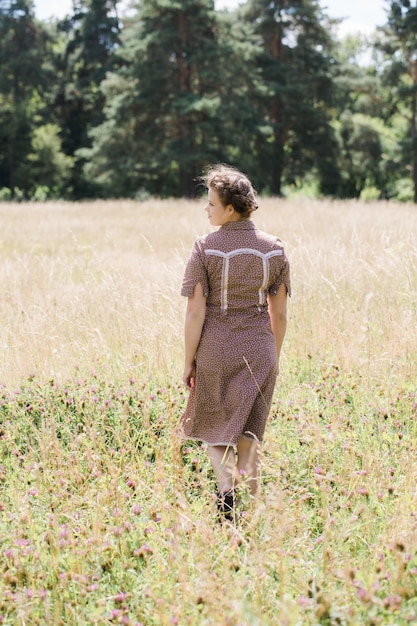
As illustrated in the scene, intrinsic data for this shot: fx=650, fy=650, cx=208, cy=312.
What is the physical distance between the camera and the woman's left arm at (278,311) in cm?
323

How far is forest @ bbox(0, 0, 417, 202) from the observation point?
26094 mm

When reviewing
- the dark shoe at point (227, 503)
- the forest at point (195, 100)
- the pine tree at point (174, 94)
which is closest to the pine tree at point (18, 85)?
the forest at point (195, 100)

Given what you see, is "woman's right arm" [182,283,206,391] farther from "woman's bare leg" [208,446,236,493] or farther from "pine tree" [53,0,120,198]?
"pine tree" [53,0,120,198]

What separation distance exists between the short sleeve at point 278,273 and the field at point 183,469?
727 mm

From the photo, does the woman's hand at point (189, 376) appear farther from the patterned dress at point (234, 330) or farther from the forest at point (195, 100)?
the forest at point (195, 100)

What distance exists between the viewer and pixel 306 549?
8.82 feet

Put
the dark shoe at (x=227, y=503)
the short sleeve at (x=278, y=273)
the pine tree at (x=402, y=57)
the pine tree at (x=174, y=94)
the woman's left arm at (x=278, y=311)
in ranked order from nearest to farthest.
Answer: the dark shoe at (x=227, y=503) → the short sleeve at (x=278, y=273) → the woman's left arm at (x=278, y=311) → the pine tree at (x=174, y=94) → the pine tree at (x=402, y=57)

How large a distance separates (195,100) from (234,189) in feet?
76.0

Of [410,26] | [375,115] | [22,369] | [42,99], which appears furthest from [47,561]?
[42,99]

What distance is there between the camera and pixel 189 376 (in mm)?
3234

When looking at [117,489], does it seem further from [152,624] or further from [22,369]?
[22,369]

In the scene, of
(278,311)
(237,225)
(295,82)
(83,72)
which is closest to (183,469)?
(278,311)

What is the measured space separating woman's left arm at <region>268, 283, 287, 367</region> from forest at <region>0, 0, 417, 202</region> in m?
22.3

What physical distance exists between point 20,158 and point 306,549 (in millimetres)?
34799
